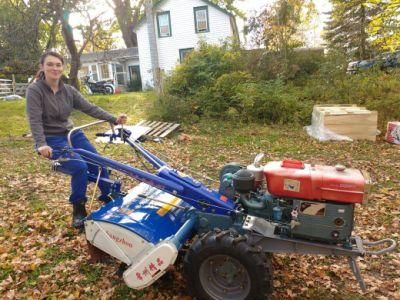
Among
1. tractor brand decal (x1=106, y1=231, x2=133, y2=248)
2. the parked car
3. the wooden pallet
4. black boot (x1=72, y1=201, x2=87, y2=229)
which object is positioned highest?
the parked car

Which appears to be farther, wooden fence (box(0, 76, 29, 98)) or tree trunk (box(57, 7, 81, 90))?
wooden fence (box(0, 76, 29, 98))

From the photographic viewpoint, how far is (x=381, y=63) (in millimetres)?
12797

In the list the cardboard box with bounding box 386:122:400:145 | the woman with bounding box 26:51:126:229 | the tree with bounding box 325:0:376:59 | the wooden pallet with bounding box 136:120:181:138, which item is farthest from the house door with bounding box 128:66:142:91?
the woman with bounding box 26:51:126:229

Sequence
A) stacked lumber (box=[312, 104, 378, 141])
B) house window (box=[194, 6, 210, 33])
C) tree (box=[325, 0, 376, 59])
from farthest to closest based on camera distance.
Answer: house window (box=[194, 6, 210, 33])
tree (box=[325, 0, 376, 59])
stacked lumber (box=[312, 104, 378, 141])

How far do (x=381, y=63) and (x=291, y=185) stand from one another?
1183 cm

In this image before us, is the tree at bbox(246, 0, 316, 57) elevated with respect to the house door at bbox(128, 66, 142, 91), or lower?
elevated

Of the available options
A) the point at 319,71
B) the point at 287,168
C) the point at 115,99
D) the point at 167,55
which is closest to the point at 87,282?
the point at 287,168

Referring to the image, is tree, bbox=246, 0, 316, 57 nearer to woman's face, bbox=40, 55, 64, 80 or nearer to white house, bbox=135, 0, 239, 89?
white house, bbox=135, 0, 239, 89

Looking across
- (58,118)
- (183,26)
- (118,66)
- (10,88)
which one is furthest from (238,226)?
(118,66)

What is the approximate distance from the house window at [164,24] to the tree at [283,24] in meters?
11.8

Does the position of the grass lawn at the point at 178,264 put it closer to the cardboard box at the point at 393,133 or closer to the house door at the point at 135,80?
the cardboard box at the point at 393,133

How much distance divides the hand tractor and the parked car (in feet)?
35.4

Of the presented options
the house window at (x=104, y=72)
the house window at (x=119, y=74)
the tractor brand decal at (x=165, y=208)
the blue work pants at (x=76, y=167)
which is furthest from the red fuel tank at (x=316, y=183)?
the house window at (x=104, y=72)

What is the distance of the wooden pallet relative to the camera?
9859mm
